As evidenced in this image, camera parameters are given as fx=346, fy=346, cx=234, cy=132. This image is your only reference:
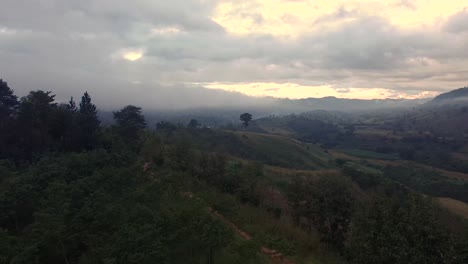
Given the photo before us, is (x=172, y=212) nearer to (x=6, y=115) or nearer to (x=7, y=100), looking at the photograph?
(x=6, y=115)

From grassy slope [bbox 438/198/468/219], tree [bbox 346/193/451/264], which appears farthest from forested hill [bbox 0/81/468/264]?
grassy slope [bbox 438/198/468/219]

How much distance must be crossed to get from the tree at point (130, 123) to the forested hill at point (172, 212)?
1.59m

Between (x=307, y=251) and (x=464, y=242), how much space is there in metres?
8.65

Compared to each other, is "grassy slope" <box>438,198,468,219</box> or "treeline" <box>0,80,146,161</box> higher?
"treeline" <box>0,80,146,161</box>

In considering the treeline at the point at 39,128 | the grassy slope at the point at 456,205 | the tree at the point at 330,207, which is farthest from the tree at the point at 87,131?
the grassy slope at the point at 456,205

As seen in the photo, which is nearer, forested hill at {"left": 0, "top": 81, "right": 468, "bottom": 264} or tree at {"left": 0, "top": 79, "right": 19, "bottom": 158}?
forested hill at {"left": 0, "top": 81, "right": 468, "bottom": 264}

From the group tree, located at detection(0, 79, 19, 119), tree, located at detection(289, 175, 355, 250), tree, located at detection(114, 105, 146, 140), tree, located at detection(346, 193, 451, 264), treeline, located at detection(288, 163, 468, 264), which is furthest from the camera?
tree, located at detection(114, 105, 146, 140)

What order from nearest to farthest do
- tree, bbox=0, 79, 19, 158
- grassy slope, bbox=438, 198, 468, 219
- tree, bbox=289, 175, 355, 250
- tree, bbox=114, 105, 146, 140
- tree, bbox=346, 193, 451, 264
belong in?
tree, bbox=346, 193, 451, 264 < tree, bbox=289, 175, 355, 250 < tree, bbox=0, 79, 19, 158 < tree, bbox=114, 105, 146, 140 < grassy slope, bbox=438, 198, 468, 219

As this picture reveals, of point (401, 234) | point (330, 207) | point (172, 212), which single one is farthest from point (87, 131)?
point (401, 234)

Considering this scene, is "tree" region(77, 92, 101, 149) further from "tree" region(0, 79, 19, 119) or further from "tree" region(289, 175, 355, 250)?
"tree" region(289, 175, 355, 250)

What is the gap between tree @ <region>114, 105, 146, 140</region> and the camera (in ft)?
137

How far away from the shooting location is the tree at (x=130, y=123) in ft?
137

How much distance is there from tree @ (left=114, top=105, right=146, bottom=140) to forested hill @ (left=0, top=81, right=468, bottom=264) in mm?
Result: 1591

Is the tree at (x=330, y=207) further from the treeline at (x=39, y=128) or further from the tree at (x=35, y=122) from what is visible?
the tree at (x=35, y=122)
